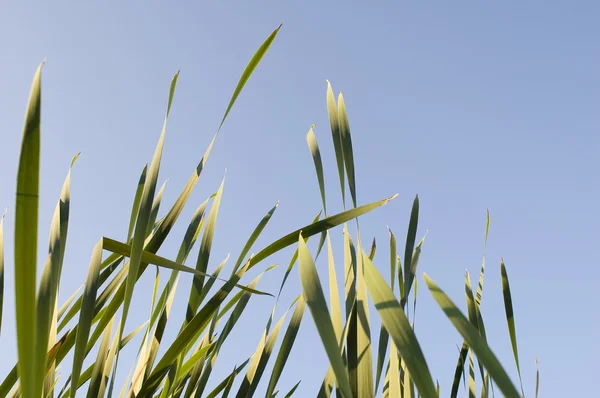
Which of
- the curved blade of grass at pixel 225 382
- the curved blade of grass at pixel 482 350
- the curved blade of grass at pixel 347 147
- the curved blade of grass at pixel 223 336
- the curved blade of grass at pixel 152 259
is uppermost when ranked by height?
the curved blade of grass at pixel 347 147

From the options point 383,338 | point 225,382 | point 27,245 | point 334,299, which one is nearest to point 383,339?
point 383,338

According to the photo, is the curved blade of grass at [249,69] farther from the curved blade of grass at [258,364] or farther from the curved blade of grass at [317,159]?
the curved blade of grass at [258,364]

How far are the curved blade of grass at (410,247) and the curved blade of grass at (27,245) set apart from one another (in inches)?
17.9

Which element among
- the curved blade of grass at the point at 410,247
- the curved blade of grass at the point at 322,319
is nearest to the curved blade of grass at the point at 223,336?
the curved blade of grass at the point at 410,247

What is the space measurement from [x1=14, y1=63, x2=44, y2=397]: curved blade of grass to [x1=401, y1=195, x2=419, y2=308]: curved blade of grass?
45cm

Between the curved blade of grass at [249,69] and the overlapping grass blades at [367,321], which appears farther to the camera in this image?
the curved blade of grass at [249,69]

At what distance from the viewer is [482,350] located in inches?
14.1

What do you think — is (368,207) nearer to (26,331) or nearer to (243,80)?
(243,80)

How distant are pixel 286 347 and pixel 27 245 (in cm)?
39

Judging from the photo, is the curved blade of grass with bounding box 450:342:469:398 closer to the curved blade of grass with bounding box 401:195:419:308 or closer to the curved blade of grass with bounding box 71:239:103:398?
the curved blade of grass with bounding box 401:195:419:308

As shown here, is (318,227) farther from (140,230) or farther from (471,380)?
(471,380)

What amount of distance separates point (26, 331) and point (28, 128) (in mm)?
128

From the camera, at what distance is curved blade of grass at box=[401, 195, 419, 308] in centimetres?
69

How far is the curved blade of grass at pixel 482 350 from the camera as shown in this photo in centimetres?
35
